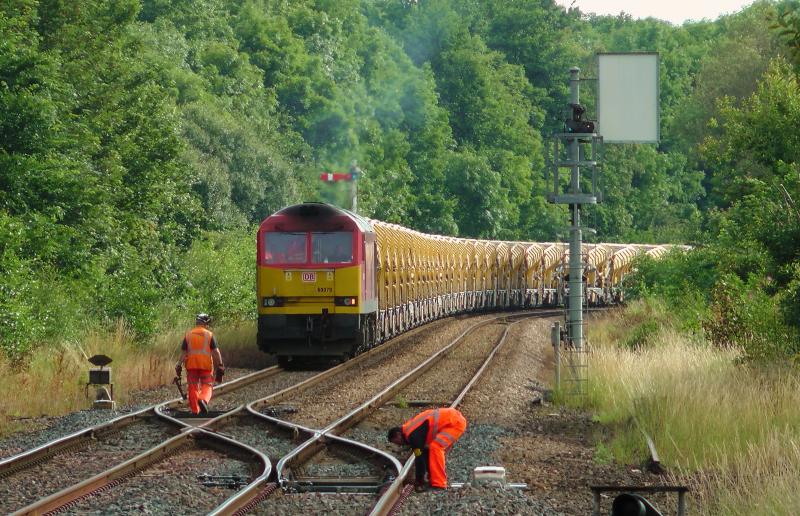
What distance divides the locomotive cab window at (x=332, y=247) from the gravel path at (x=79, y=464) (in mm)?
9101

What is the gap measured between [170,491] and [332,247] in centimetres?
1435

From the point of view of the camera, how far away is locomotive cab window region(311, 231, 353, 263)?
81.7 feet

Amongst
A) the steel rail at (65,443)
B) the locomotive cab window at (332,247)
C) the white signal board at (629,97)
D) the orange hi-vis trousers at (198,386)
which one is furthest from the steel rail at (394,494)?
the white signal board at (629,97)

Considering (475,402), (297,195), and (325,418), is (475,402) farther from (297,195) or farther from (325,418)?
(297,195)

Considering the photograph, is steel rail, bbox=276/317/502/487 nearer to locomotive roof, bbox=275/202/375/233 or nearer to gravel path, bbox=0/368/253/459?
gravel path, bbox=0/368/253/459

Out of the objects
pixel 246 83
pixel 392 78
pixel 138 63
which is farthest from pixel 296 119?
pixel 138 63

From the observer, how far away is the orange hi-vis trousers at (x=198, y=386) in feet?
54.4

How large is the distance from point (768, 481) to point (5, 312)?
13.7m

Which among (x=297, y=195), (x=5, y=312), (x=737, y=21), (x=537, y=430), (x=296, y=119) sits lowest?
(x=537, y=430)

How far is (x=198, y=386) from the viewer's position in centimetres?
1680

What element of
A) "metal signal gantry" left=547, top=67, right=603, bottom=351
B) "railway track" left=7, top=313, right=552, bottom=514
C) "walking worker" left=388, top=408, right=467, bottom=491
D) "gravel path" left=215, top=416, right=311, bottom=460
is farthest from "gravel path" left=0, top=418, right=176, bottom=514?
"metal signal gantry" left=547, top=67, right=603, bottom=351

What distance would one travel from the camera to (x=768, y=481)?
32.7 feet

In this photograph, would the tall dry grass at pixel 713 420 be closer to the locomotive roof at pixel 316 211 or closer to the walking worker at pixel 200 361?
the walking worker at pixel 200 361

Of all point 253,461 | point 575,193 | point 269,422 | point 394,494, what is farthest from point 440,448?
point 575,193
